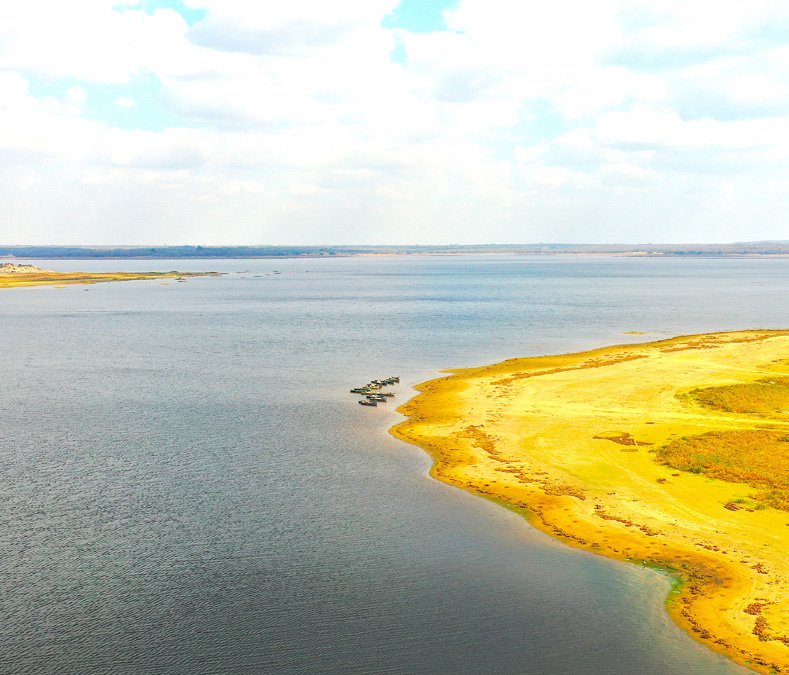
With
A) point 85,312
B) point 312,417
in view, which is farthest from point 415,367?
point 85,312

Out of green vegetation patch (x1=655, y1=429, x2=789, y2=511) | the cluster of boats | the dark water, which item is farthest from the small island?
the cluster of boats

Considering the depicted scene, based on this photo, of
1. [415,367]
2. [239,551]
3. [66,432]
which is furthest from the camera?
[415,367]

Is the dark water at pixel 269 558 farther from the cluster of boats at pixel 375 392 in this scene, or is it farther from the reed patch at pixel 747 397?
the reed patch at pixel 747 397

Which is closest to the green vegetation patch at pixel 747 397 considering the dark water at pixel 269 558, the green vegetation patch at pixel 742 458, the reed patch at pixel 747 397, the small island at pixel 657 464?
the reed patch at pixel 747 397

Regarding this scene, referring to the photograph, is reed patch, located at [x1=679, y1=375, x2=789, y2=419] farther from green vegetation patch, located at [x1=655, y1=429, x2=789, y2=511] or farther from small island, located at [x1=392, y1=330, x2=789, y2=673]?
green vegetation patch, located at [x1=655, y1=429, x2=789, y2=511]

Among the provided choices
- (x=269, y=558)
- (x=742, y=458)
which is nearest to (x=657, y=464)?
(x=742, y=458)

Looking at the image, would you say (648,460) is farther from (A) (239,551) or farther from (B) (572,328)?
(B) (572,328)

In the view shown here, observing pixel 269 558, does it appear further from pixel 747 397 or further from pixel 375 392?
pixel 747 397

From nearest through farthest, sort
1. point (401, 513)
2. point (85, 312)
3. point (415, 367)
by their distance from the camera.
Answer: point (401, 513)
point (415, 367)
point (85, 312)
